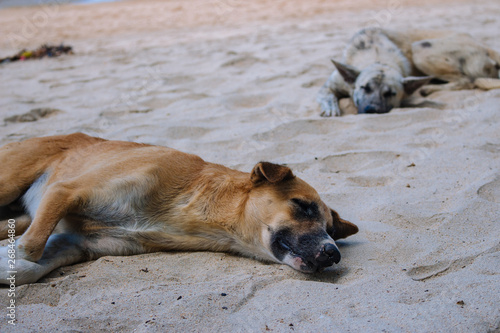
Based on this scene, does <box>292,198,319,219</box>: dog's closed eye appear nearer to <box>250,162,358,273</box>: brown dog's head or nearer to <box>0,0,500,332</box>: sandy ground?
<box>250,162,358,273</box>: brown dog's head

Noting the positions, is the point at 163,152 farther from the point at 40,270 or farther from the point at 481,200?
the point at 481,200

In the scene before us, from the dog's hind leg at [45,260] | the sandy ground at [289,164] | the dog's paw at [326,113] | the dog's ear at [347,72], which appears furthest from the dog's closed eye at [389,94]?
the dog's hind leg at [45,260]

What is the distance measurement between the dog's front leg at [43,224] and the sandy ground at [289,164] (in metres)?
0.20

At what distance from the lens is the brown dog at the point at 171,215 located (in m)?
2.89

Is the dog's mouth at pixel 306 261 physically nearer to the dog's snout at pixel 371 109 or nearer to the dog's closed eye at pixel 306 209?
the dog's closed eye at pixel 306 209

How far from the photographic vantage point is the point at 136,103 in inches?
235

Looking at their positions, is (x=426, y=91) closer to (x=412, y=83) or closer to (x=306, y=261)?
(x=412, y=83)

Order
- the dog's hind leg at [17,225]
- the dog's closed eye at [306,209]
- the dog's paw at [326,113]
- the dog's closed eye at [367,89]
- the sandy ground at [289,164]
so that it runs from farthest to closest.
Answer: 1. the dog's closed eye at [367,89]
2. the dog's paw at [326,113]
3. the dog's hind leg at [17,225]
4. the dog's closed eye at [306,209]
5. the sandy ground at [289,164]

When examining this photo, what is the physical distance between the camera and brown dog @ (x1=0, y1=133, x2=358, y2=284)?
114 inches

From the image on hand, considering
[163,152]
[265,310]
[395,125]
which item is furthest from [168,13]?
[265,310]

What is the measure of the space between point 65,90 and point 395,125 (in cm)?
429

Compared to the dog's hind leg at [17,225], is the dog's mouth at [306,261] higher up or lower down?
lower down

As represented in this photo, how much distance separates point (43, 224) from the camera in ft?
9.32

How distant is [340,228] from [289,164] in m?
1.20
